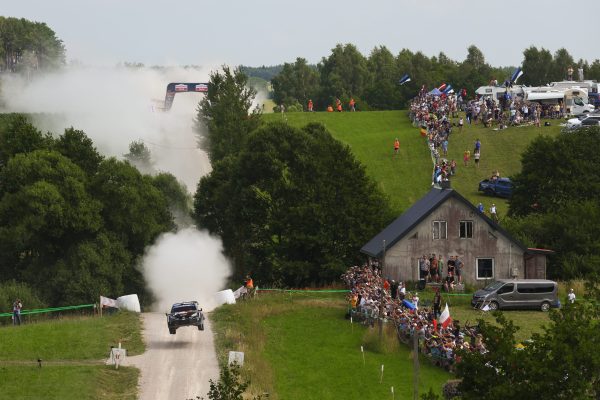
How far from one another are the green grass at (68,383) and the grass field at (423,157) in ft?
118

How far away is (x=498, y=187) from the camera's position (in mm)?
87062

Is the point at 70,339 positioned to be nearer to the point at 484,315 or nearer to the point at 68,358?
the point at 68,358

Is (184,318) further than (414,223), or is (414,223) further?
(414,223)

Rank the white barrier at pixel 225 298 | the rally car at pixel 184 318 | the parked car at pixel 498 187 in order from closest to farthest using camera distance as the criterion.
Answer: the rally car at pixel 184 318 → the white barrier at pixel 225 298 → the parked car at pixel 498 187

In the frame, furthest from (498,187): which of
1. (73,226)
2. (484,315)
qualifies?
(73,226)

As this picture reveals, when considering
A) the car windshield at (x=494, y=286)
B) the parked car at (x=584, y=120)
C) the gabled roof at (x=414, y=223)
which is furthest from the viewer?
the parked car at (x=584, y=120)

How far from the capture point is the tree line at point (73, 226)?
2837 inches

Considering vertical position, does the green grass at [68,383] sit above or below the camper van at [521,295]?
below

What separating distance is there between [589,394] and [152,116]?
127232 millimetres

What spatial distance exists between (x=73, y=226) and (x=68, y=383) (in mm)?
32100

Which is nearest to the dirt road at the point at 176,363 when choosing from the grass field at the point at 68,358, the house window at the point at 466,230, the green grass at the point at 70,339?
the grass field at the point at 68,358

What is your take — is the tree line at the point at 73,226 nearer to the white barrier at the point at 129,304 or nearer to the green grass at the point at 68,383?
the white barrier at the point at 129,304

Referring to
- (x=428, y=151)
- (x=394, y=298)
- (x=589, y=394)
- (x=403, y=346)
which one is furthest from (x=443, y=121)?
(x=589, y=394)

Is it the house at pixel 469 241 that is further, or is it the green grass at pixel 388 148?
the green grass at pixel 388 148
